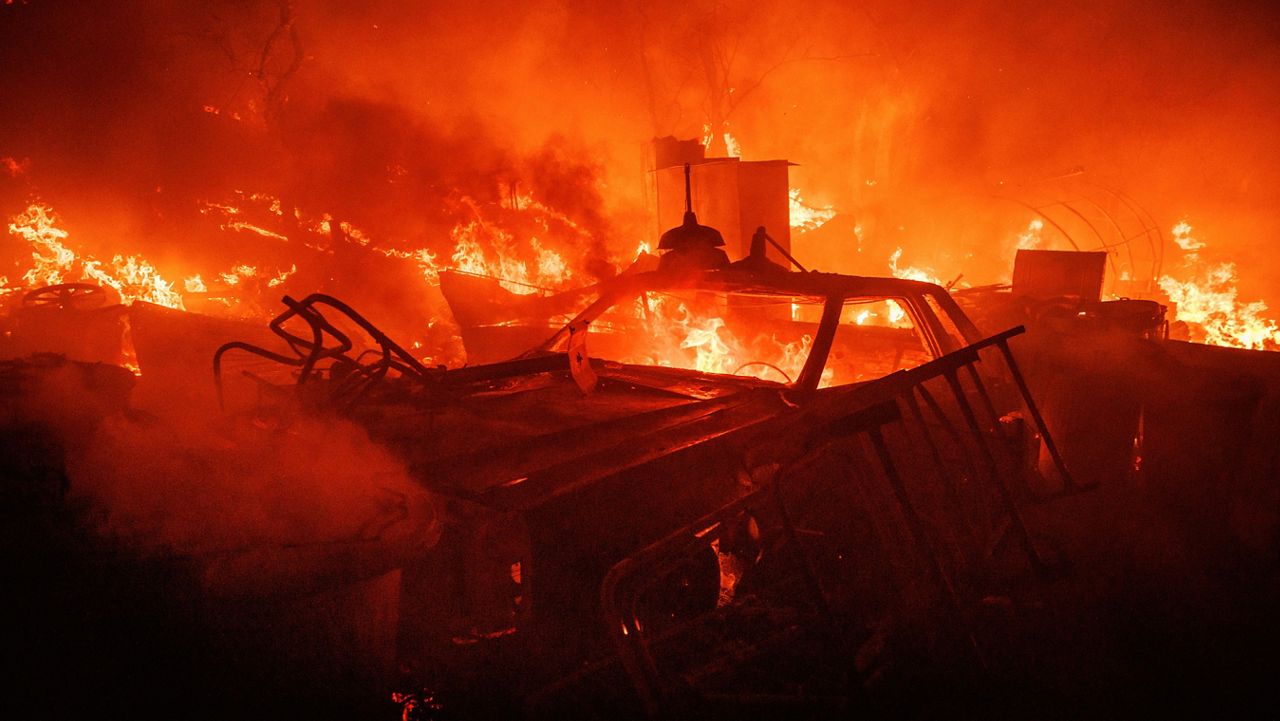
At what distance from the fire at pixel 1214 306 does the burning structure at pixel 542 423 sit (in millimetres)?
95

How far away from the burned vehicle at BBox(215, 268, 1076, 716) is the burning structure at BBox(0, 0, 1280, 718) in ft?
0.07

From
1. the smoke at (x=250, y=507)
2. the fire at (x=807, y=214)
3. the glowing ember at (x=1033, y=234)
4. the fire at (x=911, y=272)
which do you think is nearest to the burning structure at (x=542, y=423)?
the smoke at (x=250, y=507)

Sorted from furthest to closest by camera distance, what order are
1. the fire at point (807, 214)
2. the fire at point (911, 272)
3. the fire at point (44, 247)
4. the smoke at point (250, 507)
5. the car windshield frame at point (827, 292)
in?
the fire at point (807, 214), the fire at point (911, 272), the fire at point (44, 247), the car windshield frame at point (827, 292), the smoke at point (250, 507)

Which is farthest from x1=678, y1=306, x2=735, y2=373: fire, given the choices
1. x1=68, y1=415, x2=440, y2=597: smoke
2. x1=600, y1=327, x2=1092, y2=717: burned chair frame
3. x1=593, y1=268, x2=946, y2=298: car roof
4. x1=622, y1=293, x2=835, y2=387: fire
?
x1=68, y1=415, x2=440, y2=597: smoke

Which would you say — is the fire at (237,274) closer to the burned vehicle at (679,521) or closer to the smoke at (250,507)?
the burned vehicle at (679,521)

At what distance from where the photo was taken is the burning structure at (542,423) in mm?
2051

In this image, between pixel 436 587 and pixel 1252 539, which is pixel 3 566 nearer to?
pixel 436 587

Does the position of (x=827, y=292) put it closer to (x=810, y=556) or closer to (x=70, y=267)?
(x=810, y=556)

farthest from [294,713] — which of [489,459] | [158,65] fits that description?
[158,65]

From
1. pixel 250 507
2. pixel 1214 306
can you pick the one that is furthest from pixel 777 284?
pixel 1214 306

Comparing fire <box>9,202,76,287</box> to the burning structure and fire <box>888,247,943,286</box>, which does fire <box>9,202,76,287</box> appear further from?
fire <box>888,247,943,286</box>

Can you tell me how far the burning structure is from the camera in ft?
6.73

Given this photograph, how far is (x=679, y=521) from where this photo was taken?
2.99 m

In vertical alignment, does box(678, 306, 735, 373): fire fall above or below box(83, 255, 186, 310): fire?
below
